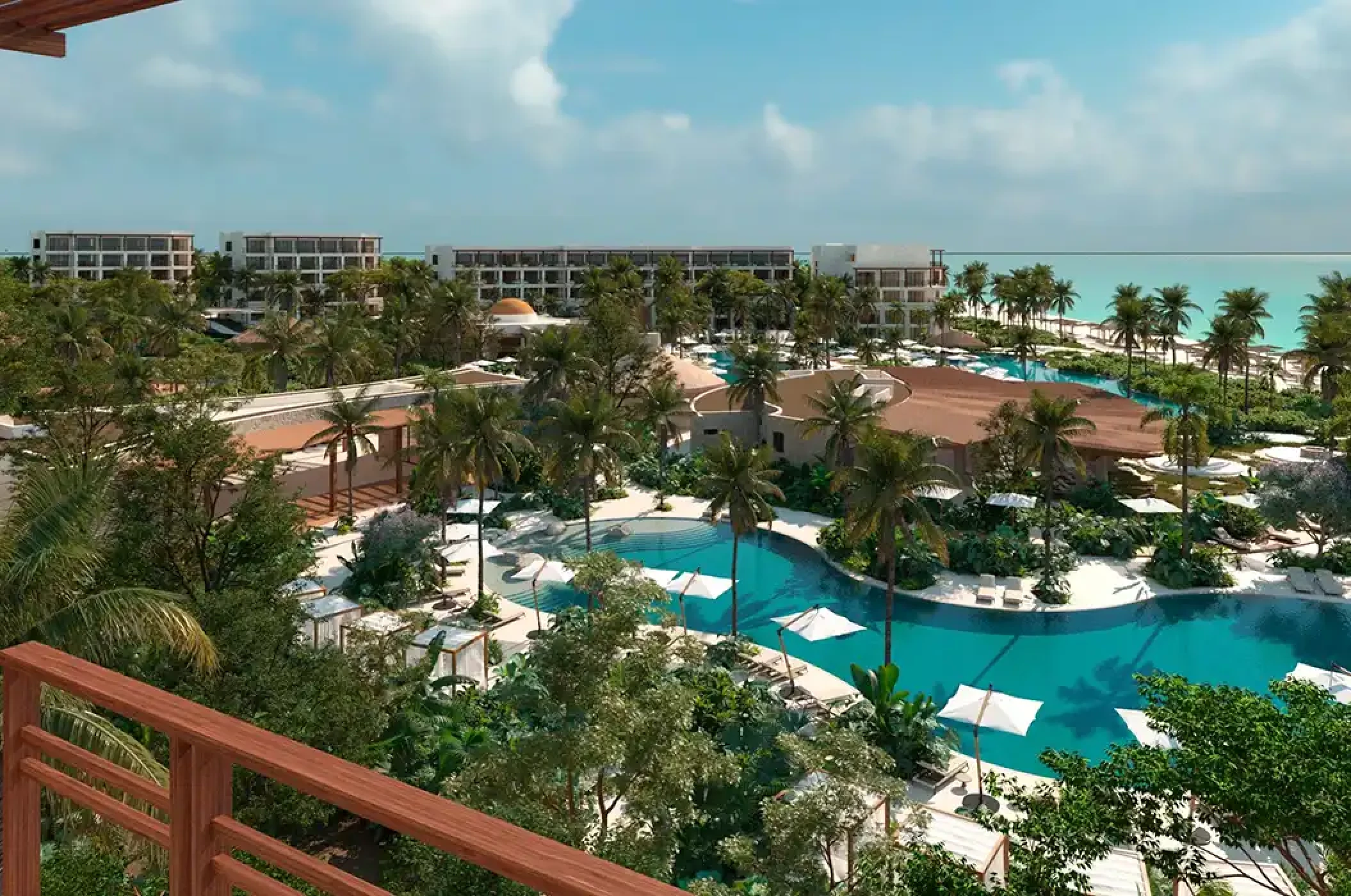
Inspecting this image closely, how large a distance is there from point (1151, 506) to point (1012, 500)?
4.13m

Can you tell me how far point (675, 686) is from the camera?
11.5 meters

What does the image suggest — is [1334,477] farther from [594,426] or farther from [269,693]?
[269,693]

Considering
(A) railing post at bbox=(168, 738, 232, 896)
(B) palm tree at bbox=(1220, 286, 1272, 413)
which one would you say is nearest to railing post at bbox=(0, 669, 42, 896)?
(A) railing post at bbox=(168, 738, 232, 896)

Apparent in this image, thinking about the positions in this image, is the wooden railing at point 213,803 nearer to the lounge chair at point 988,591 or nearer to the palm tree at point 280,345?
the lounge chair at point 988,591

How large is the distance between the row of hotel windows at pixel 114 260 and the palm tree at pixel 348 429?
65174 millimetres

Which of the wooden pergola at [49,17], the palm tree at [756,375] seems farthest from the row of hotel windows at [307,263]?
the wooden pergola at [49,17]

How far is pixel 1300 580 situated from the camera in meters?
25.6

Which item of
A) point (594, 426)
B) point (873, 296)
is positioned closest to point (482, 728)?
point (594, 426)

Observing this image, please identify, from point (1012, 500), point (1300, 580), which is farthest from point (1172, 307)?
point (1300, 580)

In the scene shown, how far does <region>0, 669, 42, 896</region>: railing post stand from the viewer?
8.75 feet

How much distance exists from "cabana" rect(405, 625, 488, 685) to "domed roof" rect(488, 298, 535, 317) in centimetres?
4558

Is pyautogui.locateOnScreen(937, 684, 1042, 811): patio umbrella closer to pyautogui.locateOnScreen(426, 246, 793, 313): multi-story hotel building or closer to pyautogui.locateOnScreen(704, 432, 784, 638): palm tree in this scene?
pyautogui.locateOnScreen(704, 432, 784, 638): palm tree

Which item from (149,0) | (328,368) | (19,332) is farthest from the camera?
(328,368)

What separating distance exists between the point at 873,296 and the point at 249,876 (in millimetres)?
81097
